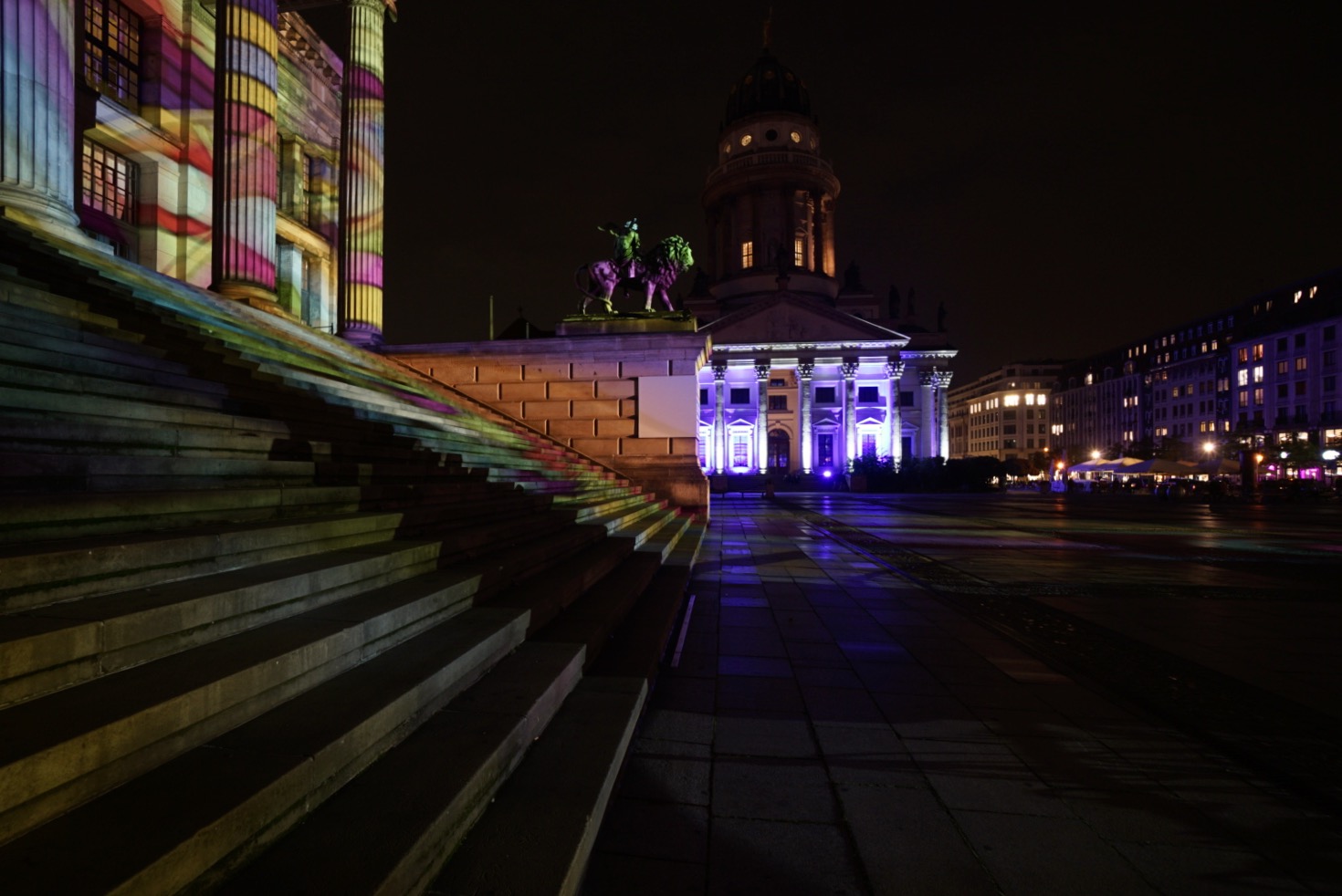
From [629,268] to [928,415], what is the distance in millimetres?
59531

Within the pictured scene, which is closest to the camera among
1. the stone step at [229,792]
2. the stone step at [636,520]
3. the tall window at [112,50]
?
the stone step at [229,792]

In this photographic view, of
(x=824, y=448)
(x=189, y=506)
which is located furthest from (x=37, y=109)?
(x=824, y=448)

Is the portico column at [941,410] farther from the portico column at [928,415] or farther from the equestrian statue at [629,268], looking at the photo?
the equestrian statue at [629,268]

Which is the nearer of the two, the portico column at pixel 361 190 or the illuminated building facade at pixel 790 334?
the portico column at pixel 361 190

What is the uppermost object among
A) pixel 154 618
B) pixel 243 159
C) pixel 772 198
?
pixel 772 198

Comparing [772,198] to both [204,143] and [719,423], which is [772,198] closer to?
[719,423]

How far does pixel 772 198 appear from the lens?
71.3 m

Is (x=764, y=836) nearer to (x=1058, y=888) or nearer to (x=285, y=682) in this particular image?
(x=1058, y=888)

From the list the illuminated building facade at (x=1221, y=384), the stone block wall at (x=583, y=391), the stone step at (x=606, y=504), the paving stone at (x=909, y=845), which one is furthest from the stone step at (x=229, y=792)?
the illuminated building facade at (x=1221, y=384)

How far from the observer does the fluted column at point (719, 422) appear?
63594 millimetres

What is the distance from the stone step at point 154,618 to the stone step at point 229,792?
1.63 feet

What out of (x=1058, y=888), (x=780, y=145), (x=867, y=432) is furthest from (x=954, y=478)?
(x=1058, y=888)

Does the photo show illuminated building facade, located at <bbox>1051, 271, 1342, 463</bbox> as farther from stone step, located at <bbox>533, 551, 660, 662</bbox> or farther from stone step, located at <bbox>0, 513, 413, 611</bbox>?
stone step, located at <bbox>0, 513, 413, 611</bbox>

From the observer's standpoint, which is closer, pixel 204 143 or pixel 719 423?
pixel 204 143
